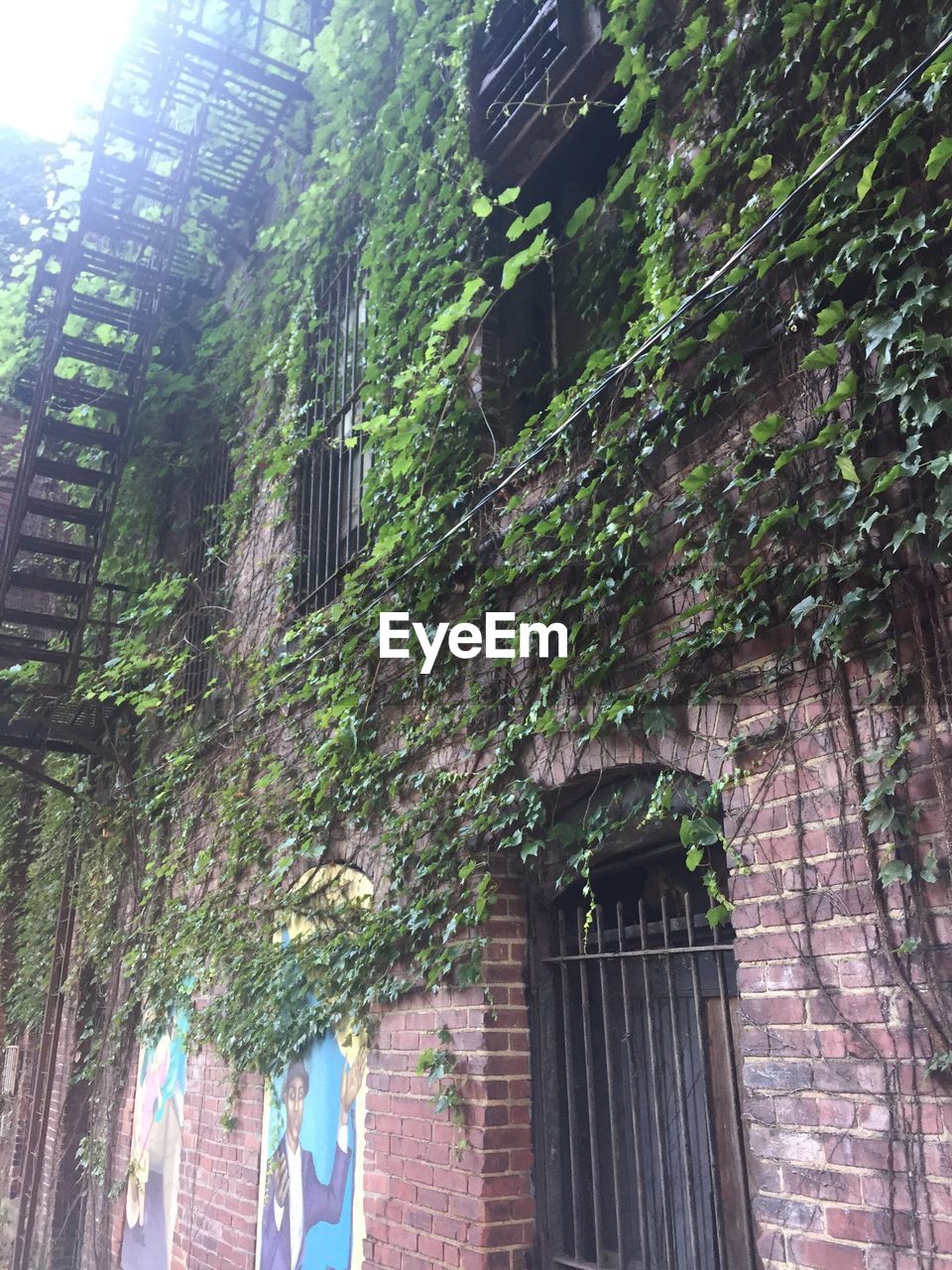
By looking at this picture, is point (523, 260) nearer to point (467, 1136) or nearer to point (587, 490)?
point (587, 490)

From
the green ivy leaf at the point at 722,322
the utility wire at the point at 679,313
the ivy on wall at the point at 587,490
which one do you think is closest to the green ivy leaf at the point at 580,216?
the ivy on wall at the point at 587,490

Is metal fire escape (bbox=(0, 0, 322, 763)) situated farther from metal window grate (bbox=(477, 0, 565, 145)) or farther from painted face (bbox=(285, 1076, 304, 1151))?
painted face (bbox=(285, 1076, 304, 1151))

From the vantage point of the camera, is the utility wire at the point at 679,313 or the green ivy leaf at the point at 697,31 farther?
the green ivy leaf at the point at 697,31

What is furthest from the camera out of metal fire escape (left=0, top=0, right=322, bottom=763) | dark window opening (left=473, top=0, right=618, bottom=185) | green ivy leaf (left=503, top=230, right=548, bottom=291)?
metal fire escape (left=0, top=0, right=322, bottom=763)

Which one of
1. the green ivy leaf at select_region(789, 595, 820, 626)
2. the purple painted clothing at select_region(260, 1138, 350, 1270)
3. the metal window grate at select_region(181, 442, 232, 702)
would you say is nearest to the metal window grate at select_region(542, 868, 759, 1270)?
the green ivy leaf at select_region(789, 595, 820, 626)

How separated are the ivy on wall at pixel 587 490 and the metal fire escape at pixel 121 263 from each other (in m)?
1.38

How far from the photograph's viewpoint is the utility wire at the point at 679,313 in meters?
2.72

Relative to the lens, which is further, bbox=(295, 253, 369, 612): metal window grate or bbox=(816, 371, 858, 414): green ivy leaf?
bbox=(295, 253, 369, 612): metal window grate

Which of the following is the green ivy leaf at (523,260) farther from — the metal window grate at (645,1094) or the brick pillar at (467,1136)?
the metal window grate at (645,1094)

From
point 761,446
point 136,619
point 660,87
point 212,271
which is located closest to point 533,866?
point 761,446

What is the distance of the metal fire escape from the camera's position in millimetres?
8266

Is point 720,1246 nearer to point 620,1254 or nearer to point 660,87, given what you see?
point 620,1254

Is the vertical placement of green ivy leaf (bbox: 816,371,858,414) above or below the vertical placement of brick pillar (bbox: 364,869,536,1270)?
above

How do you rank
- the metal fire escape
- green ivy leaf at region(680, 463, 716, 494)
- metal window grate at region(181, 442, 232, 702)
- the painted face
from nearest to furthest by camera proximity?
green ivy leaf at region(680, 463, 716, 494), the painted face, the metal fire escape, metal window grate at region(181, 442, 232, 702)
